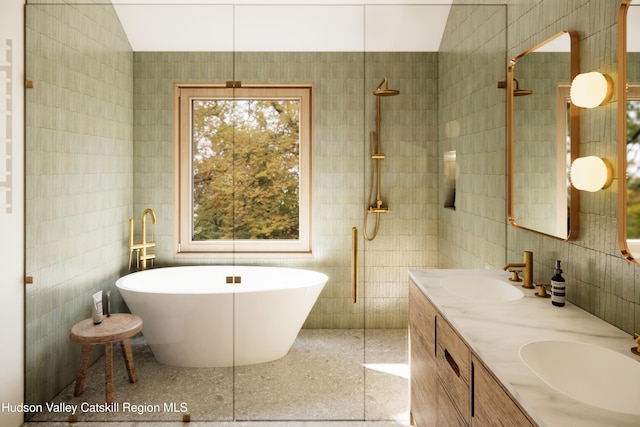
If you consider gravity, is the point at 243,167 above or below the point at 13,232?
above

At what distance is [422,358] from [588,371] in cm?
94

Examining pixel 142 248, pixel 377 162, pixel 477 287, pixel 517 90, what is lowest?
pixel 477 287

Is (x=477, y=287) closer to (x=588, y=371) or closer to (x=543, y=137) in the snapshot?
(x=543, y=137)

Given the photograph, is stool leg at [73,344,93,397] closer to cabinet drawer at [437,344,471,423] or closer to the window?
the window

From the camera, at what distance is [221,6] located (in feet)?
9.12

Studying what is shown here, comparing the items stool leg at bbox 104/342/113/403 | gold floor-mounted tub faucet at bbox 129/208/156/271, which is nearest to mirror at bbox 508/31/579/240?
gold floor-mounted tub faucet at bbox 129/208/156/271

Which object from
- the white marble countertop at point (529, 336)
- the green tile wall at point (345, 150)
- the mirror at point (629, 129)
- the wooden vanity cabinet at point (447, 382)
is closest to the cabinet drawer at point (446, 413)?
the wooden vanity cabinet at point (447, 382)

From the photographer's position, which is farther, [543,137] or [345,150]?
[345,150]

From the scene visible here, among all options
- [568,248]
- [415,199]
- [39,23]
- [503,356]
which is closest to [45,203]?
[39,23]

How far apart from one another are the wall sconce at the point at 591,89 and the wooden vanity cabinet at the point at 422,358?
1023 millimetres

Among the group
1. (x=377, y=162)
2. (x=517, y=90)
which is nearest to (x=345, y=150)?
(x=377, y=162)

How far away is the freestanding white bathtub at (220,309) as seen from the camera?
2.74 meters

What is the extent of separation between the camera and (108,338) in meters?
2.72

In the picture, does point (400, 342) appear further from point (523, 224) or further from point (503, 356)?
point (503, 356)
